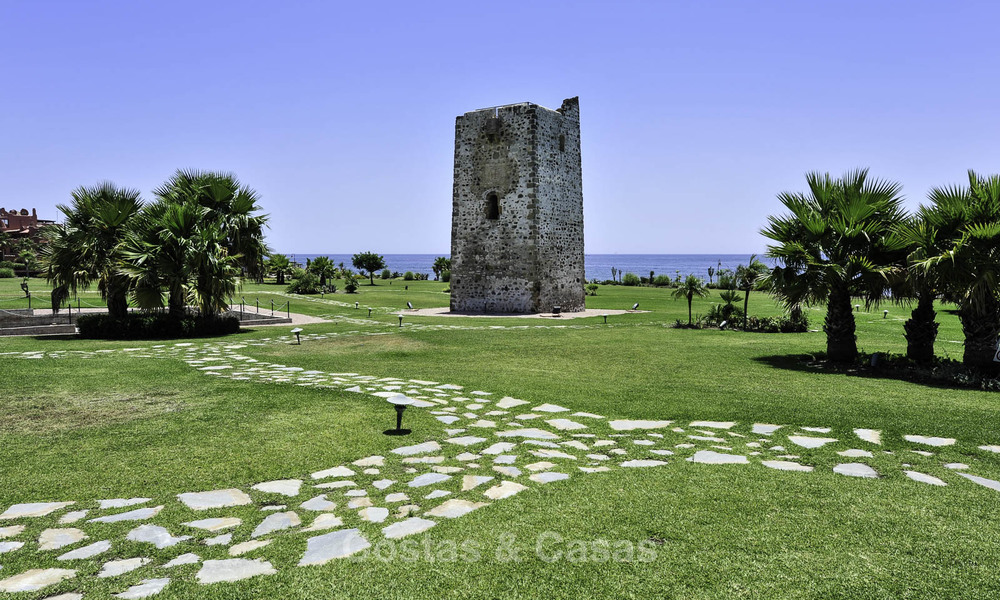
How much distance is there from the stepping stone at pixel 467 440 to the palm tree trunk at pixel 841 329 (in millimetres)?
7972

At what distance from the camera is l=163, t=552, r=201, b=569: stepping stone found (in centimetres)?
364

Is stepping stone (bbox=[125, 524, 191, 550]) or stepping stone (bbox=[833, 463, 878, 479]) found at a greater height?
stepping stone (bbox=[125, 524, 191, 550])

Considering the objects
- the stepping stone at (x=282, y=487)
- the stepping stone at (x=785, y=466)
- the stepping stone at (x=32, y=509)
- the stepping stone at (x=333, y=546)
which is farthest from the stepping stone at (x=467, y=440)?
the stepping stone at (x=32, y=509)

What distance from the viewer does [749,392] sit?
352 inches

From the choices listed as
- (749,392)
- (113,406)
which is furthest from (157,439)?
(749,392)

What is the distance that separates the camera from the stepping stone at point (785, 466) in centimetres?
542

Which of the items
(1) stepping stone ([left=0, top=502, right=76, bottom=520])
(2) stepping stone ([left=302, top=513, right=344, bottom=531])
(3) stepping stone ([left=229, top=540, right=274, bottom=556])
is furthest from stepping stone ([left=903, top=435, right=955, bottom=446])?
(1) stepping stone ([left=0, top=502, right=76, bottom=520])

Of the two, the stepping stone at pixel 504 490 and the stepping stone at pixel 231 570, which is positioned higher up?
the stepping stone at pixel 231 570

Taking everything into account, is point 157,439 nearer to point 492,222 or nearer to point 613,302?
point 492,222

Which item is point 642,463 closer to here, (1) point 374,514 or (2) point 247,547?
(1) point 374,514

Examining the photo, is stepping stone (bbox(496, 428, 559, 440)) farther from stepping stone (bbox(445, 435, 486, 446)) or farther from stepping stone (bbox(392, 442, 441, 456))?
stepping stone (bbox(392, 442, 441, 456))

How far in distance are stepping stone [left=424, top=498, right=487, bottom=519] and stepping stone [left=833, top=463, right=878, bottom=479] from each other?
10.1ft

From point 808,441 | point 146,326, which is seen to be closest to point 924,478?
point 808,441

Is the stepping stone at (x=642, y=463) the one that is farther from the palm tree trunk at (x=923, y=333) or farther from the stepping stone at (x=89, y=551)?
the palm tree trunk at (x=923, y=333)
